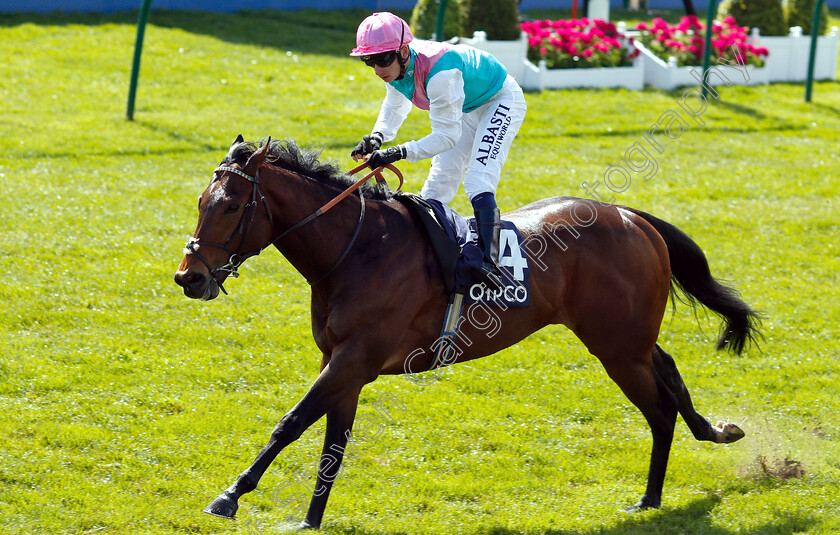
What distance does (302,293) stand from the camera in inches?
324

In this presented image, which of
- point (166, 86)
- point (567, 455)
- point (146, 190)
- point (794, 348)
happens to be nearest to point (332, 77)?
point (166, 86)

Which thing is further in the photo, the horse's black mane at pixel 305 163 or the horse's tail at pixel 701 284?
the horse's tail at pixel 701 284

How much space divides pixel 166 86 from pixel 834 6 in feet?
57.5

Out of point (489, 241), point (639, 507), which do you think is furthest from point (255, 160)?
point (639, 507)

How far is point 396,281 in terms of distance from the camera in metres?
4.82

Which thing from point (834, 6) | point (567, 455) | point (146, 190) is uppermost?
point (834, 6)

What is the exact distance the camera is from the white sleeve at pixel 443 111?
4836 millimetres

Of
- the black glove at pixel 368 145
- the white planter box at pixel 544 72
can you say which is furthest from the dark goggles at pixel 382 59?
the white planter box at pixel 544 72

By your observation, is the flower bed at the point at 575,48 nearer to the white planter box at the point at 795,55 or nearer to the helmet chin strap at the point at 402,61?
the white planter box at the point at 795,55

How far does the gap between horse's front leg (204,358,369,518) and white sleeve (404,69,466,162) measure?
114 centimetres

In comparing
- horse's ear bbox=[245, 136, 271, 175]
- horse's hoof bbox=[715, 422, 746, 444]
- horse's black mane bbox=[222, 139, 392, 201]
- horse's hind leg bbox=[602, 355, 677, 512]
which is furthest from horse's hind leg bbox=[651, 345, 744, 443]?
Answer: horse's ear bbox=[245, 136, 271, 175]

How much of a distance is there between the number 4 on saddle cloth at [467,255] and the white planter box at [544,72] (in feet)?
30.2

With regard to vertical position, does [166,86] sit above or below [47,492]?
above

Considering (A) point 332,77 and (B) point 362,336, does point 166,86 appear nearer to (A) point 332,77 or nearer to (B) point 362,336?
(A) point 332,77
